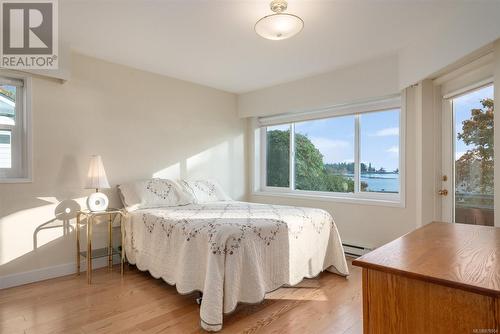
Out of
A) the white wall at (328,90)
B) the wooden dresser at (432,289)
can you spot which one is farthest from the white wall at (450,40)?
the wooden dresser at (432,289)

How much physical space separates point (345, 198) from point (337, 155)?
2.02ft

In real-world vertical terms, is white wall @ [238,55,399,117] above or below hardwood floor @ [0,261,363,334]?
above

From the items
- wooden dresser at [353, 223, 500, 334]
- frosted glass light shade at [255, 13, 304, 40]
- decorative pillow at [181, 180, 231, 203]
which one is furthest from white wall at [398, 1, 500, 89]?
decorative pillow at [181, 180, 231, 203]

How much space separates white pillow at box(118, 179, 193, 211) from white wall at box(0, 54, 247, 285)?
0.80 ft

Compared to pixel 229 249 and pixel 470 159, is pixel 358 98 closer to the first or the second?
pixel 470 159

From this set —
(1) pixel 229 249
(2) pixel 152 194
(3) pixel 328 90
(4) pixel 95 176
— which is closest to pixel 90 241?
(4) pixel 95 176

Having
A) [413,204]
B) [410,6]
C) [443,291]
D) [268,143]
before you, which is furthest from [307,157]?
[443,291]

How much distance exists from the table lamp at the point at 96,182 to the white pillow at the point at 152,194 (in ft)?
0.86

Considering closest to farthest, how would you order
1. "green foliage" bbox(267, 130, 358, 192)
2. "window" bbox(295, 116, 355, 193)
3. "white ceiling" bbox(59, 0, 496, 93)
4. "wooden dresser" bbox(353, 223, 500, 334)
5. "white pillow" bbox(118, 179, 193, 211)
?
1. "wooden dresser" bbox(353, 223, 500, 334)
2. "white ceiling" bbox(59, 0, 496, 93)
3. "white pillow" bbox(118, 179, 193, 211)
4. "window" bbox(295, 116, 355, 193)
5. "green foliage" bbox(267, 130, 358, 192)

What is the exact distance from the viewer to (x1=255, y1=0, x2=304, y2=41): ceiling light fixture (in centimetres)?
191

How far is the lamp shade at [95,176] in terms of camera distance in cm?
268

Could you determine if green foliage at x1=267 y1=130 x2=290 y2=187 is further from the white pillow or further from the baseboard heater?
the white pillow

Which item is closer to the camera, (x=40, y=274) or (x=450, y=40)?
(x=450, y=40)

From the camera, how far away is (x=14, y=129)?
103 inches
